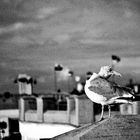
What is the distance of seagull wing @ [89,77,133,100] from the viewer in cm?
769

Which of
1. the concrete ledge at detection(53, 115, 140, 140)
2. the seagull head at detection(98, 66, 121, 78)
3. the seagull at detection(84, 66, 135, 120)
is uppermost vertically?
the seagull head at detection(98, 66, 121, 78)

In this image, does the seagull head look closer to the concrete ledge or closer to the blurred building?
the concrete ledge

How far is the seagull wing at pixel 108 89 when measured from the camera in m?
7.69

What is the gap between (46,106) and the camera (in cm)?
2241

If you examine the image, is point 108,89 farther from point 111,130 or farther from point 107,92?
point 111,130

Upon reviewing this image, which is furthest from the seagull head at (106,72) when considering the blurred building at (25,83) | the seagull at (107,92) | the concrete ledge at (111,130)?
the blurred building at (25,83)

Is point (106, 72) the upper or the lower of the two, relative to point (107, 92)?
upper

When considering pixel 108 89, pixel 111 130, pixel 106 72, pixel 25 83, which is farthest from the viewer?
pixel 25 83

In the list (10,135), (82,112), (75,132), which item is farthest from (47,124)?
(75,132)

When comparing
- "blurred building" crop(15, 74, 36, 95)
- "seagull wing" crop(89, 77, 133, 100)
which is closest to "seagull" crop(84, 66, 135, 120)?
"seagull wing" crop(89, 77, 133, 100)

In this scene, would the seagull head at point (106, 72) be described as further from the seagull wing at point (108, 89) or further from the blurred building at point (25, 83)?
the blurred building at point (25, 83)

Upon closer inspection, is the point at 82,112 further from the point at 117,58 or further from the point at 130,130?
the point at 130,130

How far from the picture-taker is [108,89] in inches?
305

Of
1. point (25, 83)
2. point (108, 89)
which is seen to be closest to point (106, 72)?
point (108, 89)
